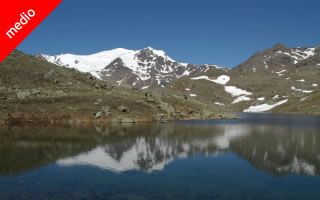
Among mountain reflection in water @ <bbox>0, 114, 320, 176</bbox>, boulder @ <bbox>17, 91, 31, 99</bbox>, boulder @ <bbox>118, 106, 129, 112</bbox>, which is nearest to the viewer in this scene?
mountain reflection in water @ <bbox>0, 114, 320, 176</bbox>

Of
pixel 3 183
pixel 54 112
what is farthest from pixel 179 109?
pixel 3 183

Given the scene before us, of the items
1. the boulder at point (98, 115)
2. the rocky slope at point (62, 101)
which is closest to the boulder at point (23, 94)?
the rocky slope at point (62, 101)

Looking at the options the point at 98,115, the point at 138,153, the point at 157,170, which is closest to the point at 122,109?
the point at 98,115

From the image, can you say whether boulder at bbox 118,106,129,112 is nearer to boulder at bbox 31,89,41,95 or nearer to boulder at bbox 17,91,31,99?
boulder at bbox 31,89,41,95

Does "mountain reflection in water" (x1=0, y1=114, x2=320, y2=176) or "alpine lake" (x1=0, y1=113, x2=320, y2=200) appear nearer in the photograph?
"alpine lake" (x1=0, y1=113, x2=320, y2=200)

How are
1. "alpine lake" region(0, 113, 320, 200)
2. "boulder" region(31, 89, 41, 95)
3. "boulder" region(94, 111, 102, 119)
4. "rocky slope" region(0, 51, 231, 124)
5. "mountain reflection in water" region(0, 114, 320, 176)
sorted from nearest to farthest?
"alpine lake" region(0, 113, 320, 200) → "mountain reflection in water" region(0, 114, 320, 176) → "rocky slope" region(0, 51, 231, 124) → "boulder" region(94, 111, 102, 119) → "boulder" region(31, 89, 41, 95)

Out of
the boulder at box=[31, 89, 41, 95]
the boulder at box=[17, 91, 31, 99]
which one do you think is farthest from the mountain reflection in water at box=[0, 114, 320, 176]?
the boulder at box=[31, 89, 41, 95]

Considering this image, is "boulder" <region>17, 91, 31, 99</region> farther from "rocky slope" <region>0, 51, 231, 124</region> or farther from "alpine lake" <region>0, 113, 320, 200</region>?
"alpine lake" <region>0, 113, 320, 200</region>

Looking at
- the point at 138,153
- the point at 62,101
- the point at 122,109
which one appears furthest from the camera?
the point at 122,109

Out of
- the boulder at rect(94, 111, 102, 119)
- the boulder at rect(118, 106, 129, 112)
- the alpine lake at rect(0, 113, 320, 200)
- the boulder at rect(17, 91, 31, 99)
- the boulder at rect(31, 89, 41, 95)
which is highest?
the boulder at rect(31, 89, 41, 95)

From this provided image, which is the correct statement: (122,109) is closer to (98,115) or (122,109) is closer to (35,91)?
(98,115)

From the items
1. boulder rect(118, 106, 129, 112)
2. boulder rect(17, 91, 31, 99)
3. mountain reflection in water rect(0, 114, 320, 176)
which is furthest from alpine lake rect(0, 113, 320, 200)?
boulder rect(17, 91, 31, 99)

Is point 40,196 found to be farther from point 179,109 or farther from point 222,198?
point 179,109

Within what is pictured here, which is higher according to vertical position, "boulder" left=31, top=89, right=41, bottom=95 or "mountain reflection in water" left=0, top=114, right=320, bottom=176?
"boulder" left=31, top=89, right=41, bottom=95
